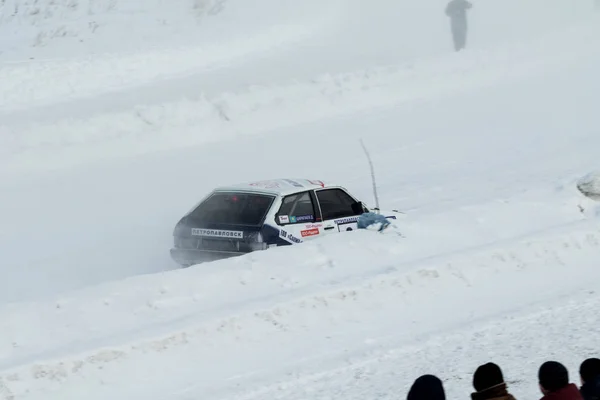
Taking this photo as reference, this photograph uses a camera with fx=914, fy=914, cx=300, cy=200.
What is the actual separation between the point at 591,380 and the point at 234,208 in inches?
255

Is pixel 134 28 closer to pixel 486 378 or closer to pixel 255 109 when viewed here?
pixel 255 109

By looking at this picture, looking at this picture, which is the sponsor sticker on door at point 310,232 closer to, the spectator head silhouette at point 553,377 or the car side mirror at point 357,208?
the car side mirror at point 357,208

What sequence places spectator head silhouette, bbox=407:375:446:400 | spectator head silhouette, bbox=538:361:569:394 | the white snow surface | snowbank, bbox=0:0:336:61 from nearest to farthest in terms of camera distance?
1. spectator head silhouette, bbox=407:375:446:400
2. spectator head silhouette, bbox=538:361:569:394
3. the white snow surface
4. snowbank, bbox=0:0:336:61

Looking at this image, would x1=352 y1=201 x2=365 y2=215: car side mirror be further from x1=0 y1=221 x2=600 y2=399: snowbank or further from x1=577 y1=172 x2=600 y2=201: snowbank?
x1=577 y1=172 x2=600 y2=201: snowbank

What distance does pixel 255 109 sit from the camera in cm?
2177

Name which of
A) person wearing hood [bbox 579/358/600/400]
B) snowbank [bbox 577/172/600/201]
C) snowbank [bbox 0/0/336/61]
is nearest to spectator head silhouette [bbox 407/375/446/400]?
person wearing hood [bbox 579/358/600/400]

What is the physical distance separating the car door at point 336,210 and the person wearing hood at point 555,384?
21.7ft

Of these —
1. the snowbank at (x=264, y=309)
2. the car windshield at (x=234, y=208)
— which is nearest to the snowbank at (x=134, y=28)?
the car windshield at (x=234, y=208)

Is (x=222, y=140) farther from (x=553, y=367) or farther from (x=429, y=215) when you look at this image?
(x=553, y=367)

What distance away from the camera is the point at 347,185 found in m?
17.7

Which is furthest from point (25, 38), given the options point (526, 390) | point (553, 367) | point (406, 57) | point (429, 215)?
point (553, 367)

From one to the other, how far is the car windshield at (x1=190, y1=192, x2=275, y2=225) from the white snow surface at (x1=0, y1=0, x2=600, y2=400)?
82 centimetres

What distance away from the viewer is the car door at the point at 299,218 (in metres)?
11.3

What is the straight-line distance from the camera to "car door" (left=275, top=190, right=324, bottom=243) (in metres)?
11.3
